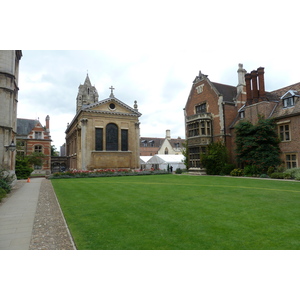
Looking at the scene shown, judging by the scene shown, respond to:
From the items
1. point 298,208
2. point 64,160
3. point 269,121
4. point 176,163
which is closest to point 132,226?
point 298,208

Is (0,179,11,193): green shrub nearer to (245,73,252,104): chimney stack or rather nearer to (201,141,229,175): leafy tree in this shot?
(201,141,229,175): leafy tree

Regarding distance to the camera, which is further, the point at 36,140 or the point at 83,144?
the point at 36,140

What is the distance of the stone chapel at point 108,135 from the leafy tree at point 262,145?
19.3 meters

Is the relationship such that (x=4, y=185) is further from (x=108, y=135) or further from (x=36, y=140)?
(x=36, y=140)

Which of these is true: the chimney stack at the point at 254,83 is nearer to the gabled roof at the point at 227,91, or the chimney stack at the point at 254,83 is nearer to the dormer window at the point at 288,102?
the dormer window at the point at 288,102

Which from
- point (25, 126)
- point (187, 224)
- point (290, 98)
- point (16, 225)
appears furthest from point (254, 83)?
point (25, 126)

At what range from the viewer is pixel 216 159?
2641cm

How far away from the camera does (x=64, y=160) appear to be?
56.2 metres

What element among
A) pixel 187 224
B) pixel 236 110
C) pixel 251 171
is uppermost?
pixel 236 110

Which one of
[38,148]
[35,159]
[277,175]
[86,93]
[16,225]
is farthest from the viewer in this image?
[86,93]

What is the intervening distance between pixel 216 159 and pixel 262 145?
219 inches

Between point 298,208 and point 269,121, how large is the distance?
1748 cm

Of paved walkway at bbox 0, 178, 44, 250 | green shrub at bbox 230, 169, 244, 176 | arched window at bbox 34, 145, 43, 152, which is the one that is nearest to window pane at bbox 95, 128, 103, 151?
arched window at bbox 34, 145, 43, 152

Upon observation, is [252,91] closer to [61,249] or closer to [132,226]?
[132,226]
